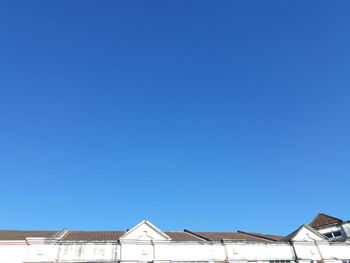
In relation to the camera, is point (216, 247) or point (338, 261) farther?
point (338, 261)

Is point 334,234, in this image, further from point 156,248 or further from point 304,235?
point 156,248

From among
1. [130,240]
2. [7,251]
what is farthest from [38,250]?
[130,240]

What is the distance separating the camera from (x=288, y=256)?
2703 cm

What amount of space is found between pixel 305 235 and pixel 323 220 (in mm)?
8549

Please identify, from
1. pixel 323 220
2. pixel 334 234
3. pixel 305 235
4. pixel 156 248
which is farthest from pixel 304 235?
pixel 156 248

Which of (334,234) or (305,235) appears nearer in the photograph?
(305,235)

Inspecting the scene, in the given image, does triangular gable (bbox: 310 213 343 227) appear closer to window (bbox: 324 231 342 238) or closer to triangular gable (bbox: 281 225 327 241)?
window (bbox: 324 231 342 238)

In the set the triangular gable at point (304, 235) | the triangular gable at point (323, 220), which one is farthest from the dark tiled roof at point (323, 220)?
the triangular gable at point (304, 235)

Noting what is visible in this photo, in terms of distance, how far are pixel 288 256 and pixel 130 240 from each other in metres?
17.0

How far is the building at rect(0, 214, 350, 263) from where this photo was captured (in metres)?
20.3

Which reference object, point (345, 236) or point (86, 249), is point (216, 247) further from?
point (345, 236)

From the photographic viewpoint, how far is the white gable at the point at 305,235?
28.5 meters

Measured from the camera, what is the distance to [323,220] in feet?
116

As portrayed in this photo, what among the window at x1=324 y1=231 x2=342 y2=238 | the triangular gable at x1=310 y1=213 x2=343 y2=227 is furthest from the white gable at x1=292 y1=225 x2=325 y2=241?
the triangular gable at x1=310 y1=213 x2=343 y2=227
